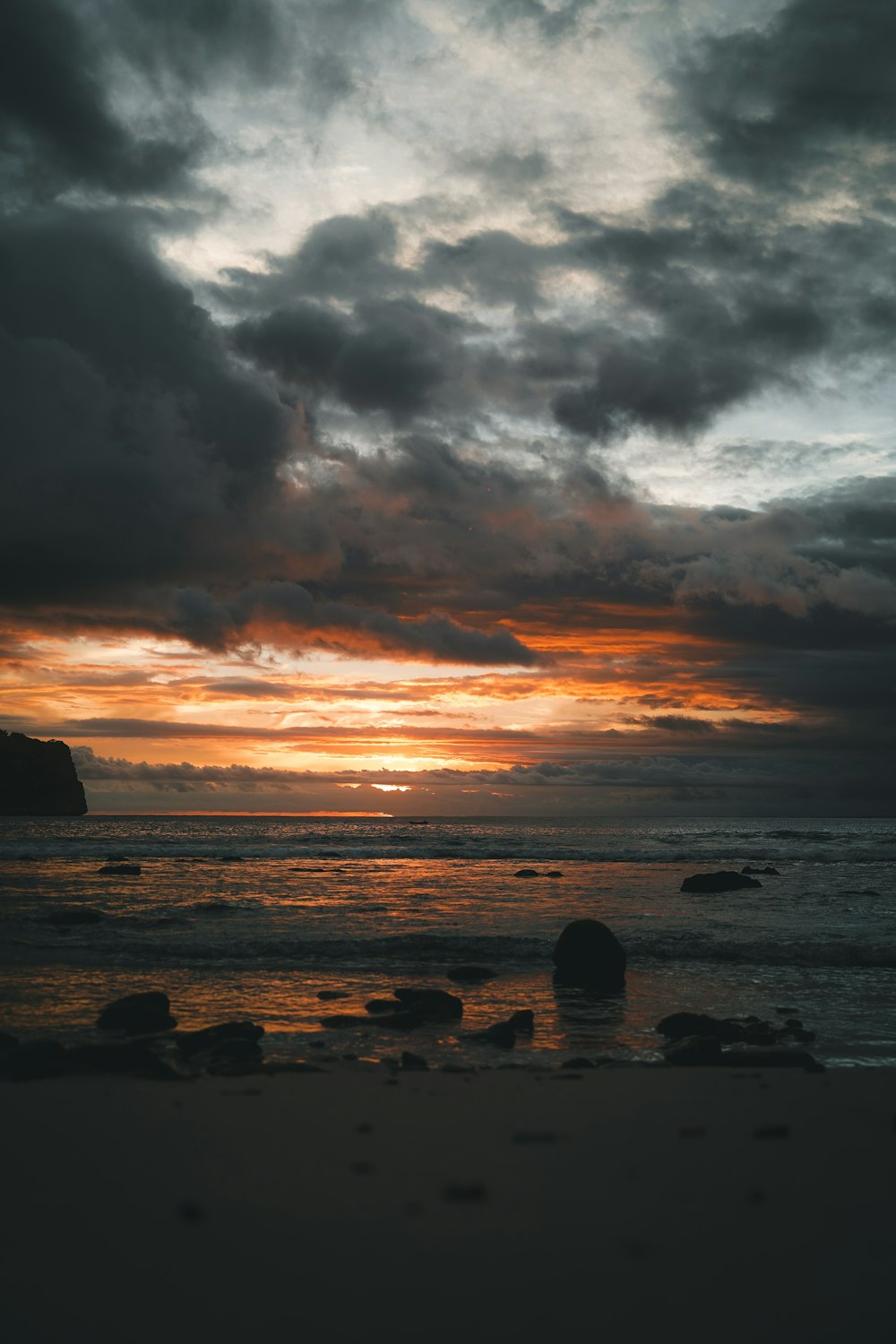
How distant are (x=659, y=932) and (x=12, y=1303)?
18863 millimetres

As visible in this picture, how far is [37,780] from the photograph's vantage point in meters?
154

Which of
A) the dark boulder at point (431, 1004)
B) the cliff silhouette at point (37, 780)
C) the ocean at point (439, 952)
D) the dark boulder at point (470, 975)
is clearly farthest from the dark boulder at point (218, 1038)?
the cliff silhouette at point (37, 780)

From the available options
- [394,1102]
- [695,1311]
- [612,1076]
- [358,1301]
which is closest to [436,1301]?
[358,1301]

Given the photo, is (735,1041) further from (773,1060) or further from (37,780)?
(37,780)

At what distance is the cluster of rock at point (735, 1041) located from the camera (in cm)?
912

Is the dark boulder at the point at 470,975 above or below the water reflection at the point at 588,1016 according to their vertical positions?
below

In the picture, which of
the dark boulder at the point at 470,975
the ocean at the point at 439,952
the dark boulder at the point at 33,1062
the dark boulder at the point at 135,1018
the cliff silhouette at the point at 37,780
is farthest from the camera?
the cliff silhouette at the point at 37,780

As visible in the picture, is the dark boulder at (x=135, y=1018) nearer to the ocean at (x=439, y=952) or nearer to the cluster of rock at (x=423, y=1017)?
the ocean at (x=439, y=952)

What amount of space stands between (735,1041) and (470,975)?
5.95 meters

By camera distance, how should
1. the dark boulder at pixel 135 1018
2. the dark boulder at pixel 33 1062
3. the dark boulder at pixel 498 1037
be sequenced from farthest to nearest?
the dark boulder at pixel 135 1018
the dark boulder at pixel 498 1037
the dark boulder at pixel 33 1062

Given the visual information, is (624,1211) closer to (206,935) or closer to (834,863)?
(206,935)

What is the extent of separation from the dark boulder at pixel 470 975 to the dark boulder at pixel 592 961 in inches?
52.5

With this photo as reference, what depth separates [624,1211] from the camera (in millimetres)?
5117

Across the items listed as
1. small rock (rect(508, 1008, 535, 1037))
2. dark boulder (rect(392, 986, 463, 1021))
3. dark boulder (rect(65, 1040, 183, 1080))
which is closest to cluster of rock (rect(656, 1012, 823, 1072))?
small rock (rect(508, 1008, 535, 1037))
